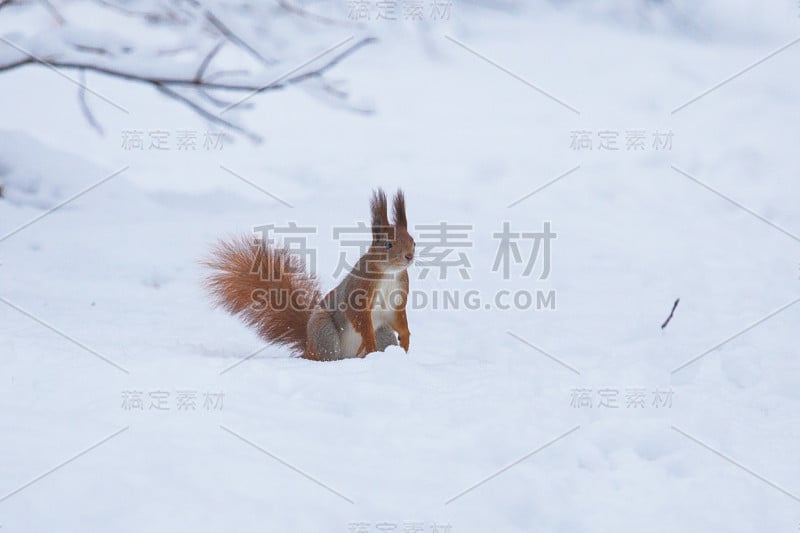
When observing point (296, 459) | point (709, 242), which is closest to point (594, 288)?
point (709, 242)

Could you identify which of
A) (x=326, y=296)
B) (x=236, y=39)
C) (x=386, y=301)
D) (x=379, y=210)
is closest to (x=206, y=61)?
(x=236, y=39)

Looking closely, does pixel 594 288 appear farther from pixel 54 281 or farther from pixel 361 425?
→ pixel 54 281

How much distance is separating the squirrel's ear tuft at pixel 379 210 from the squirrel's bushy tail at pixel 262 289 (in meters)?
0.67

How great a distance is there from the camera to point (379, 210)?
437 cm

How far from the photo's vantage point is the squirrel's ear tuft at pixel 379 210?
4348 millimetres

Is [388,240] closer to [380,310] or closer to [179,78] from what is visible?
[380,310]

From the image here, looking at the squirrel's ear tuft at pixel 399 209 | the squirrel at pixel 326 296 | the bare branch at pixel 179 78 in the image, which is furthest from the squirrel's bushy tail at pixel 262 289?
the bare branch at pixel 179 78

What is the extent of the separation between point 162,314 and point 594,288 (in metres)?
3.25

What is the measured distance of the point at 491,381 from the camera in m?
3.99

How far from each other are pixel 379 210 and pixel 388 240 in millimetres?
167

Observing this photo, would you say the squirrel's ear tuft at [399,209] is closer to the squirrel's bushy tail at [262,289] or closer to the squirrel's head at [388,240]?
the squirrel's head at [388,240]

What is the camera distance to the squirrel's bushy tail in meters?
4.60

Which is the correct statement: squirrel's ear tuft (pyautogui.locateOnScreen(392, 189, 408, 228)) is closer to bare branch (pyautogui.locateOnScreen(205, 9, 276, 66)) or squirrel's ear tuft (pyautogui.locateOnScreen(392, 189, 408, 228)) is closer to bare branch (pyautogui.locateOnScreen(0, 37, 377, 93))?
bare branch (pyautogui.locateOnScreen(0, 37, 377, 93))

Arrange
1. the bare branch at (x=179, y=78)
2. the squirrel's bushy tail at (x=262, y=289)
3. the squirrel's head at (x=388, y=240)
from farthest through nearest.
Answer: the squirrel's bushy tail at (x=262, y=289) → the squirrel's head at (x=388, y=240) → the bare branch at (x=179, y=78)
